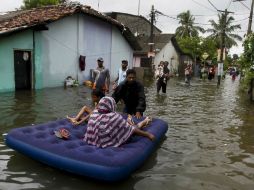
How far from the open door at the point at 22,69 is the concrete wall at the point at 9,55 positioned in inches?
10.6

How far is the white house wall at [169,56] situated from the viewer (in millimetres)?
39987

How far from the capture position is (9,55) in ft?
53.0

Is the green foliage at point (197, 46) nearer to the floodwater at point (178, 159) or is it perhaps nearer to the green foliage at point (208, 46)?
the green foliage at point (208, 46)

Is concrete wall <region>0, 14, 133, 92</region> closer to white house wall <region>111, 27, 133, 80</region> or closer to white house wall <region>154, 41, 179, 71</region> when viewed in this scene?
white house wall <region>111, 27, 133, 80</region>

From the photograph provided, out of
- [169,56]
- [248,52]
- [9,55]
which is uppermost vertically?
[169,56]

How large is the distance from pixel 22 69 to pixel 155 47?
24.7 m

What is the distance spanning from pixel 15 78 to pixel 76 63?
5.21 metres

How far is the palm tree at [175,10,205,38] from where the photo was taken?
52.7m

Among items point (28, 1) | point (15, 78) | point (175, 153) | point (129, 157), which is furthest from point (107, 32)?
point (129, 157)

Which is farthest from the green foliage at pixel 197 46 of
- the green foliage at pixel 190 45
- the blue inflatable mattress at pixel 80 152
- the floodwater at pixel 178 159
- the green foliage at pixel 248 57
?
the blue inflatable mattress at pixel 80 152

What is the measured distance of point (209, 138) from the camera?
8172 mm

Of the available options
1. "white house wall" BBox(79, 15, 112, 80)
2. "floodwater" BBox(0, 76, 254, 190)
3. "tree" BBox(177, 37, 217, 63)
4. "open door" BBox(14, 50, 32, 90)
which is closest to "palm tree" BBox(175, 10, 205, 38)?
"tree" BBox(177, 37, 217, 63)

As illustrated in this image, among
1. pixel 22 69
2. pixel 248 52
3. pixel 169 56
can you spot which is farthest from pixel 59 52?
pixel 169 56

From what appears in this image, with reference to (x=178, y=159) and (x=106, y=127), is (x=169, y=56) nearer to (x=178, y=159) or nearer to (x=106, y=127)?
(x=178, y=159)
